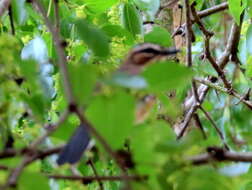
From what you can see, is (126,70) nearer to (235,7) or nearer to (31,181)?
(31,181)

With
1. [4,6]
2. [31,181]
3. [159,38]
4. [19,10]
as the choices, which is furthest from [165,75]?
[19,10]

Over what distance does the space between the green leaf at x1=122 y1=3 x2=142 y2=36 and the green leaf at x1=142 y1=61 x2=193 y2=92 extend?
105cm

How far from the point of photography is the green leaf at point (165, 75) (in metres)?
0.77

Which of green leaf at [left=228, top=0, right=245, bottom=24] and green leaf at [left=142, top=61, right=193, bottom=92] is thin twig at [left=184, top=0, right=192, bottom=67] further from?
green leaf at [left=142, top=61, right=193, bottom=92]

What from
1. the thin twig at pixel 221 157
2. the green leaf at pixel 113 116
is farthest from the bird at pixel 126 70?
the thin twig at pixel 221 157

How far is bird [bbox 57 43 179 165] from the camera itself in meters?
0.90

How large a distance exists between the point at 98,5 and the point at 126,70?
2.47 feet

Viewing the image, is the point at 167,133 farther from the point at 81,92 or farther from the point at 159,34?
the point at 159,34

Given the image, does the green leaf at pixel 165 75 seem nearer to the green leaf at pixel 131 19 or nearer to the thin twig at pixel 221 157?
the thin twig at pixel 221 157

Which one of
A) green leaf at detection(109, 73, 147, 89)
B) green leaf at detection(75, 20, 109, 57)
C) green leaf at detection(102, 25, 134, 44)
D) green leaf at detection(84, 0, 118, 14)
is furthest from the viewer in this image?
green leaf at detection(84, 0, 118, 14)

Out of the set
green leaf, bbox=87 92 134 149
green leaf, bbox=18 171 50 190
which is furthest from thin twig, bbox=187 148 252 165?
green leaf, bbox=18 171 50 190

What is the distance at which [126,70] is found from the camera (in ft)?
3.59

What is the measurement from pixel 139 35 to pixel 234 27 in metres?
0.81

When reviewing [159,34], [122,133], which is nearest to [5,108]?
[122,133]
